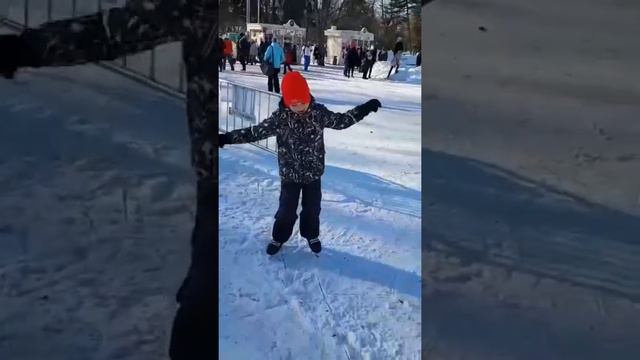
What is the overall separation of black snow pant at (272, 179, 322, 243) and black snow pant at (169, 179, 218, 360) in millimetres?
2435

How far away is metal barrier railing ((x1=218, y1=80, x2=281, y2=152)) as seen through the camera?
8.30m

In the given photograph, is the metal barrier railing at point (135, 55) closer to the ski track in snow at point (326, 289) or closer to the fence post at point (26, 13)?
the fence post at point (26, 13)

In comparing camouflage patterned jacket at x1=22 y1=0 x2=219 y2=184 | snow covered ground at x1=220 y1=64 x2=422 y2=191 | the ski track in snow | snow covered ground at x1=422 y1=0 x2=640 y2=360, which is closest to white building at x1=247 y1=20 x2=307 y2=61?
snow covered ground at x1=220 y1=64 x2=422 y2=191

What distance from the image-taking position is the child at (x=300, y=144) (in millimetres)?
4324

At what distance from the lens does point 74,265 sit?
6.66 feet

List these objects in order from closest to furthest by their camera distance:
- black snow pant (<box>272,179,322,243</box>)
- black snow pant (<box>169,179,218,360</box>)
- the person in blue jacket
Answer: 1. black snow pant (<box>169,179,218,360</box>)
2. black snow pant (<box>272,179,322,243</box>)
3. the person in blue jacket

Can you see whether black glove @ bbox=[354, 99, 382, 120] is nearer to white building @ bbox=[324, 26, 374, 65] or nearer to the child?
the child

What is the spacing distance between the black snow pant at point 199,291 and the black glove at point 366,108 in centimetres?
223

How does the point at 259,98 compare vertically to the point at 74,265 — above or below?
above

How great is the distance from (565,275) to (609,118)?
0.48 m

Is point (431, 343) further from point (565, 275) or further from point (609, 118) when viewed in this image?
point (609, 118)

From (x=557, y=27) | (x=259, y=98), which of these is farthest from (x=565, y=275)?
(x=259, y=98)

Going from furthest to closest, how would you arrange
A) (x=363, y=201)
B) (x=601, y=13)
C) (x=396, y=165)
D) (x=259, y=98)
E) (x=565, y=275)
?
(x=259, y=98) → (x=396, y=165) → (x=363, y=201) → (x=565, y=275) → (x=601, y=13)

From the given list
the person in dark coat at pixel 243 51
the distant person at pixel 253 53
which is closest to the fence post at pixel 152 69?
the person in dark coat at pixel 243 51
